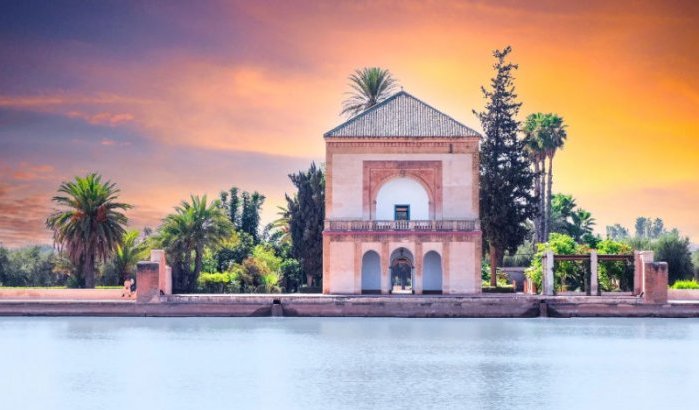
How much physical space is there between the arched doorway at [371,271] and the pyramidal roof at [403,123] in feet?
17.8

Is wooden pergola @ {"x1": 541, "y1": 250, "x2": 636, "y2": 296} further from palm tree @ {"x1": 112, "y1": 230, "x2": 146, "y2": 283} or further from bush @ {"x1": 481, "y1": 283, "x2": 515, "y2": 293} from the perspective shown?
palm tree @ {"x1": 112, "y1": 230, "x2": 146, "y2": 283}

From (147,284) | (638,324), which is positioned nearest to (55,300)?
(147,284)

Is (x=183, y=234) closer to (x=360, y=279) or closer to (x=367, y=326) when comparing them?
(x=360, y=279)

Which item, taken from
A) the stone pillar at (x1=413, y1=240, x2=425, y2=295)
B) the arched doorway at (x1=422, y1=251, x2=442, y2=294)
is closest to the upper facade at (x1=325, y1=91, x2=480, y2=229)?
the stone pillar at (x1=413, y1=240, x2=425, y2=295)

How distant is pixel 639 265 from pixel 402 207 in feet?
34.4

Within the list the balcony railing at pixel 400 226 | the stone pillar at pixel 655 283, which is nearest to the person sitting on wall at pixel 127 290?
the balcony railing at pixel 400 226

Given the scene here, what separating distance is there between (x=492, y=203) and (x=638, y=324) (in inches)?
492

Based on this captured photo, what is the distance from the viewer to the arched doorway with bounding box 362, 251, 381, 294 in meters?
46.9

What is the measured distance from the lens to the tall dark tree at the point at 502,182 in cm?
5134

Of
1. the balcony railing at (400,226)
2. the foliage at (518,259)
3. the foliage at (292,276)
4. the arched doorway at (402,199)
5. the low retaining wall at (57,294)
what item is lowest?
the low retaining wall at (57,294)

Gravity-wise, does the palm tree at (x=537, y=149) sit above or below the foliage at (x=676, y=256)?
above

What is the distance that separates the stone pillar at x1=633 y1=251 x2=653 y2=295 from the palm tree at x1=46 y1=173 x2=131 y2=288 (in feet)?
76.3

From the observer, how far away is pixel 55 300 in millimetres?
42781

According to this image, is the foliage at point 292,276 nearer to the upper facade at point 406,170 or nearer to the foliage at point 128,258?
the foliage at point 128,258
